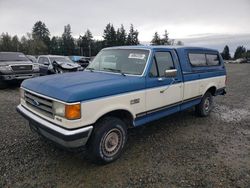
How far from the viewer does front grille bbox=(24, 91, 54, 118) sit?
347 centimetres

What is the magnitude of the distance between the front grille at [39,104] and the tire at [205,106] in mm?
4366

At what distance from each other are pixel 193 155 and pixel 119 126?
152 centimetres

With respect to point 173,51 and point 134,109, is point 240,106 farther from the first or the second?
point 134,109

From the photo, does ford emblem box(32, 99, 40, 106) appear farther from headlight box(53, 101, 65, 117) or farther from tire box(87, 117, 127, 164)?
tire box(87, 117, 127, 164)

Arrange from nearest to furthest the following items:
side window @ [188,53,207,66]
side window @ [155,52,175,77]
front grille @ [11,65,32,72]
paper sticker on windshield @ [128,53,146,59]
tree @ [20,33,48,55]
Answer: paper sticker on windshield @ [128,53,146,59] < side window @ [155,52,175,77] < side window @ [188,53,207,66] < front grille @ [11,65,32,72] < tree @ [20,33,48,55]

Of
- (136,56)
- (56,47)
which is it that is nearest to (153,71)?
(136,56)

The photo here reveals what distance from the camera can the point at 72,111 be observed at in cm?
312

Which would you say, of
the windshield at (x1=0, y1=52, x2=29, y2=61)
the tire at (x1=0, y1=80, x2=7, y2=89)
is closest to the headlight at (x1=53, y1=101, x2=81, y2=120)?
the tire at (x1=0, y1=80, x2=7, y2=89)

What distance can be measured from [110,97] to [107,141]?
78 cm

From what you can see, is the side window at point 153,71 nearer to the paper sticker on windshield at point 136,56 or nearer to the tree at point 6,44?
the paper sticker on windshield at point 136,56

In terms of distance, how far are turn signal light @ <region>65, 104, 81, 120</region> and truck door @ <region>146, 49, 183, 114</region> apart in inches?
Result: 60.2

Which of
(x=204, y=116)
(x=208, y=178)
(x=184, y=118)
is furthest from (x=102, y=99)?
(x=204, y=116)

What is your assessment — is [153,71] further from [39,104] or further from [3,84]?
[3,84]

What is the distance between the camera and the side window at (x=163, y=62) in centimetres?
460
